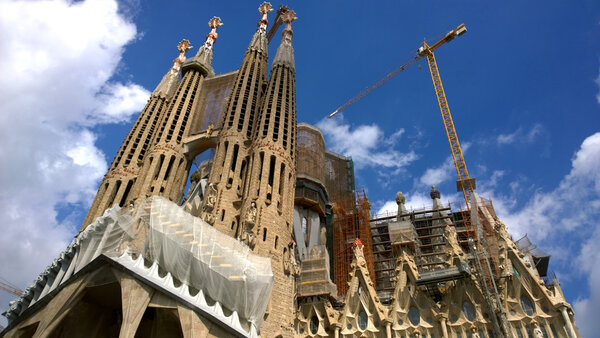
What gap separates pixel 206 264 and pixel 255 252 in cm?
462

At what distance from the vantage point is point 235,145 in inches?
1171

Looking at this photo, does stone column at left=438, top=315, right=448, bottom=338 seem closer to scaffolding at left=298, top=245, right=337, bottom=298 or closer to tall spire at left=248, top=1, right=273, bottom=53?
scaffolding at left=298, top=245, right=337, bottom=298

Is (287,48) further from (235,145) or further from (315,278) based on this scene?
(315,278)

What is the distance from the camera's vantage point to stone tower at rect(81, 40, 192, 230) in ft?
97.0

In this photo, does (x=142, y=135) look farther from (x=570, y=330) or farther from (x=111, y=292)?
(x=570, y=330)

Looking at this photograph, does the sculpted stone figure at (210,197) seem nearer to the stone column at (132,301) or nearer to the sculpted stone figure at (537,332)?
the stone column at (132,301)

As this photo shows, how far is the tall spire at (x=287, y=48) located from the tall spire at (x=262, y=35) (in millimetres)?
2006

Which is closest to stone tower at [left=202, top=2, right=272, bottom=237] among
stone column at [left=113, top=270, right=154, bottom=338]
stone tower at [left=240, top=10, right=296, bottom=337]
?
stone tower at [left=240, top=10, right=296, bottom=337]

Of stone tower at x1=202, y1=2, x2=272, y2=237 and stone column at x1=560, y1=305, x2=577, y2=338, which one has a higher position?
stone tower at x1=202, y1=2, x2=272, y2=237

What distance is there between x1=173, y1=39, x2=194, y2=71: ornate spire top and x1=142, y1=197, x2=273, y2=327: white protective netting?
27111 millimetres

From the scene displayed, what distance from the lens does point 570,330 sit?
2177 cm

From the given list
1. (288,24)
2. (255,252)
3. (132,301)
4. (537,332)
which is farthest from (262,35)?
(537,332)

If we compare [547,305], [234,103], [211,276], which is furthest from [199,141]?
[547,305]

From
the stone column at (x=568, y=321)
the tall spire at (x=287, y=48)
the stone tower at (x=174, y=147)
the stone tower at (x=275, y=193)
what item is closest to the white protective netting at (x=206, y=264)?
the stone tower at (x=275, y=193)
